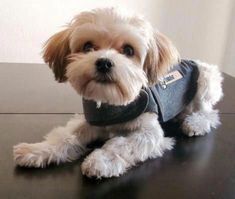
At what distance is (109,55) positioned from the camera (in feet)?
2.93

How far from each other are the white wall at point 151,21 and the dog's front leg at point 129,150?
1177 millimetres

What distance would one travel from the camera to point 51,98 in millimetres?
1316

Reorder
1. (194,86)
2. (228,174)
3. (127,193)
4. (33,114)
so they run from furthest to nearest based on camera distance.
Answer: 1. (194,86)
2. (33,114)
3. (228,174)
4. (127,193)

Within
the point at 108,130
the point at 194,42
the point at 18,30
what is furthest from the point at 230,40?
the point at 108,130

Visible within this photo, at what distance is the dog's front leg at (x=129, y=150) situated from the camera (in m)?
0.82

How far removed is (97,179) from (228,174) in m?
0.29

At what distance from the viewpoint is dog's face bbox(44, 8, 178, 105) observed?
34.9 inches

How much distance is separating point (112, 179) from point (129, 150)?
0.12 m

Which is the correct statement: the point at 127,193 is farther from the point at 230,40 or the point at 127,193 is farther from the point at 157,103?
the point at 230,40

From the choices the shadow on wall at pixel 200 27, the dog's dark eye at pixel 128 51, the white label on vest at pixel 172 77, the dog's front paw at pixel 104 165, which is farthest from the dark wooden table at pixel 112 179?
the shadow on wall at pixel 200 27

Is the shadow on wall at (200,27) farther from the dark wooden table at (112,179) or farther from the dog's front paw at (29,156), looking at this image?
the dog's front paw at (29,156)

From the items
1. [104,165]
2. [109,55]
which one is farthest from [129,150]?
[109,55]

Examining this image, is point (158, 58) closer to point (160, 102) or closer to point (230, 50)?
point (160, 102)

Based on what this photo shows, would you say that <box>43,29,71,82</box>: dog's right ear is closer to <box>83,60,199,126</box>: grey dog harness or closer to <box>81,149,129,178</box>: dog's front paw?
<box>83,60,199,126</box>: grey dog harness
